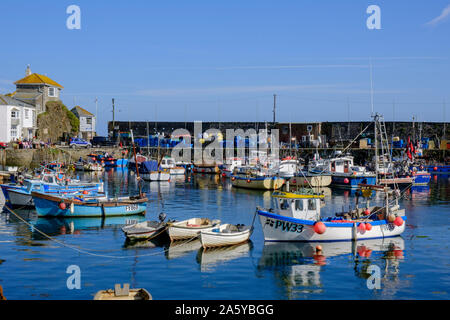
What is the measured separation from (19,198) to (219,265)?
76.7 feet

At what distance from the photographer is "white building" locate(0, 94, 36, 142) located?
82.4m

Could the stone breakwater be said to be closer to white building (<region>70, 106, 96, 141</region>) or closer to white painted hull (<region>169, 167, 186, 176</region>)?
white painted hull (<region>169, 167, 186, 176</region>)

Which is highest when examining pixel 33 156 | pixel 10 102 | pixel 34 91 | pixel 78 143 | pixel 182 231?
pixel 34 91

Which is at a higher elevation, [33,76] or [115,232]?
[33,76]

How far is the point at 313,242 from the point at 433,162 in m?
70.7

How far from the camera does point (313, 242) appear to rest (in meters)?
29.1

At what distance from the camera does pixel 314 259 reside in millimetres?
26172

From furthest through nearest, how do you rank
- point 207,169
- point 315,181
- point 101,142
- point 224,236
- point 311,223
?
point 101,142
point 207,169
point 315,181
point 311,223
point 224,236

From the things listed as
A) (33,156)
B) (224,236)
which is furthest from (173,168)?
(224,236)

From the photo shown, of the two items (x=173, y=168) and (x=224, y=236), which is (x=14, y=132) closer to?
(x=173, y=168)

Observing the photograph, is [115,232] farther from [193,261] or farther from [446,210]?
[446,210]

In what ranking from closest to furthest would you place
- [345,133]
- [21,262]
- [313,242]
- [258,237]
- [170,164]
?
[21,262], [313,242], [258,237], [170,164], [345,133]
